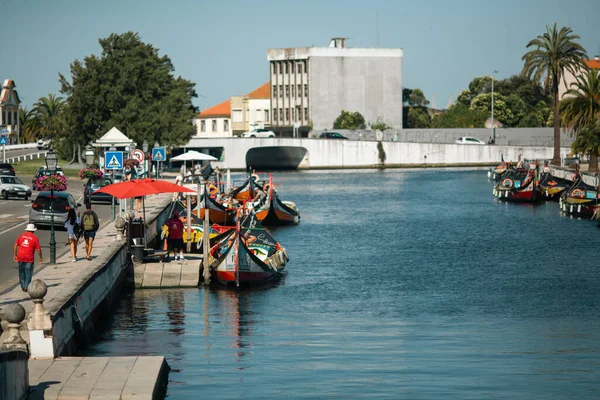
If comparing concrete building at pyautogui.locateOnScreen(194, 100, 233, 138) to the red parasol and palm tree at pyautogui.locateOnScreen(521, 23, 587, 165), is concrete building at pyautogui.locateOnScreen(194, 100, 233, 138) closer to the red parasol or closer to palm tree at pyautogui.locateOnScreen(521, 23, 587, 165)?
palm tree at pyautogui.locateOnScreen(521, 23, 587, 165)

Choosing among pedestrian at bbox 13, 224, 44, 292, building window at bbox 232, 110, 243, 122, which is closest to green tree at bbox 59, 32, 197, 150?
pedestrian at bbox 13, 224, 44, 292

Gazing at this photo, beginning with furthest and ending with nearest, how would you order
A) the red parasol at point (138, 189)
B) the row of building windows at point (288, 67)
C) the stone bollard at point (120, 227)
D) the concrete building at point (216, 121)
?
1. the concrete building at point (216, 121)
2. the row of building windows at point (288, 67)
3. the stone bollard at point (120, 227)
4. the red parasol at point (138, 189)

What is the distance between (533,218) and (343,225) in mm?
14167

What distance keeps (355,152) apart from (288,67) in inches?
1259

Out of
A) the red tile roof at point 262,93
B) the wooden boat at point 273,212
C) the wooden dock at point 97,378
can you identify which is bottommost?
the wooden boat at point 273,212

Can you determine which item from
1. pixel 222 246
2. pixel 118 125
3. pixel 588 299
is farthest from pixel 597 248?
pixel 118 125

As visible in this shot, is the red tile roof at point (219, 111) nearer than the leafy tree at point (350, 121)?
No

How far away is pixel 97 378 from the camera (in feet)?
60.5

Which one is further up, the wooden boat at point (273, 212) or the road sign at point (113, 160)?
the road sign at point (113, 160)

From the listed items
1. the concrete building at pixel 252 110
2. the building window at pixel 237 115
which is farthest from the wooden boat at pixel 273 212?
the building window at pixel 237 115

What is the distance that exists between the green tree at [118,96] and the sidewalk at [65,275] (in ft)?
183

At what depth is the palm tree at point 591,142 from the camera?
84912mm

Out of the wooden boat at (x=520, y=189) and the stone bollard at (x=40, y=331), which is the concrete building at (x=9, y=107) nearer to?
the wooden boat at (x=520, y=189)

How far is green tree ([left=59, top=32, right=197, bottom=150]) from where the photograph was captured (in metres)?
95.8
